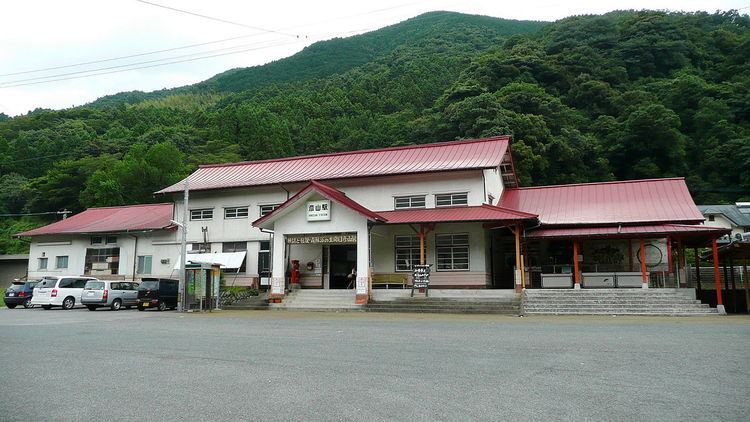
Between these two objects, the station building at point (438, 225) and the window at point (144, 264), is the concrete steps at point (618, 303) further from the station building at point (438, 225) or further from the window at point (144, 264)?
the window at point (144, 264)

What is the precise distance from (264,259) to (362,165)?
22.3 ft

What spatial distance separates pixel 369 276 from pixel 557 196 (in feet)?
34.2

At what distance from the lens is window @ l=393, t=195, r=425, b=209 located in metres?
25.8

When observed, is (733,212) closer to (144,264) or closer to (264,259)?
(264,259)

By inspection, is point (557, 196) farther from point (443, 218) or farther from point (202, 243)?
point (202, 243)

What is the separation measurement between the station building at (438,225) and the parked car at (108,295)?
12.0 feet

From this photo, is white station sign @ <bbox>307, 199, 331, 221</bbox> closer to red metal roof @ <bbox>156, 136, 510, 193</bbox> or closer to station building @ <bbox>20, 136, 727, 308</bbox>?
station building @ <bbox>20, 136, 727, 308</bbox>

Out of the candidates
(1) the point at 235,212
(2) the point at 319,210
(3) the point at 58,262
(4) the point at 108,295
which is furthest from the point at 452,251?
(3) the point at 58,262

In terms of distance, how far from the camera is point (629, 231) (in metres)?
21.6

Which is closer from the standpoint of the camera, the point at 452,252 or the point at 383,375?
the point at 383,375

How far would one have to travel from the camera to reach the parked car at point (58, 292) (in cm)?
2520

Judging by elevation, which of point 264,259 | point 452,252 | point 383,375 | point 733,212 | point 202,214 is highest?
point 733,212

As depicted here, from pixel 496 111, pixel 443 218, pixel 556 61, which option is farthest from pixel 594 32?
pixel 443 218

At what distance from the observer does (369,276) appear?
23078 millimetres
